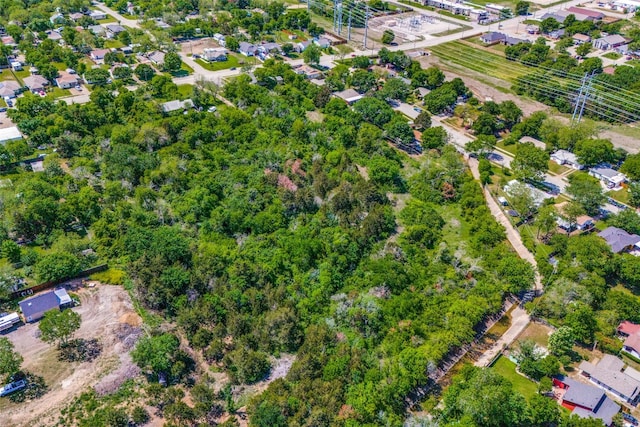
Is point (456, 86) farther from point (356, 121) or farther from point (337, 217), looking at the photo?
point (337, 217)

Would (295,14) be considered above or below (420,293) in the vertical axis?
above

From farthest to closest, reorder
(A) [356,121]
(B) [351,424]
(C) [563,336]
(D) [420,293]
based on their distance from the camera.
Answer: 1. (A) [356,121]
2. (D) [420,293]
3. (C) [563,336]
4. (B) [351,424]

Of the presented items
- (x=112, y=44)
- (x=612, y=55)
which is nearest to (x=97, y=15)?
(x=112, y=44)

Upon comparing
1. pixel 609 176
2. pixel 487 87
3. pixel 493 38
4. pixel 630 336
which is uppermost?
pixel 493 38

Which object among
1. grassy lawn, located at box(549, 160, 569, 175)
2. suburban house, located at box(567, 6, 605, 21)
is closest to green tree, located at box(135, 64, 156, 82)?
grassy lawn, located at box(549, 160, 569, 175)

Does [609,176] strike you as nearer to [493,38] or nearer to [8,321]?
[493,38]

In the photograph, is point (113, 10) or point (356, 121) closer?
point (356, 121)

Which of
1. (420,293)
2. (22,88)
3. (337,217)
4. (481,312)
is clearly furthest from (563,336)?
(22,88)
